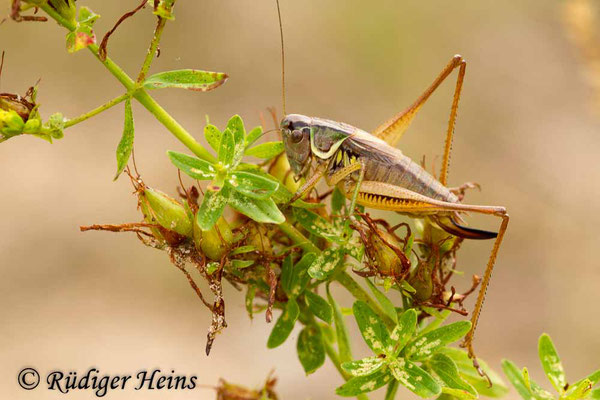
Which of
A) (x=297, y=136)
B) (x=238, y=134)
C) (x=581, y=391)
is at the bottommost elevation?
(x=581, y=391)

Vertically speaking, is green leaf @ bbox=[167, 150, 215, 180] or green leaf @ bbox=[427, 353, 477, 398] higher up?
green leaf @ bbox=[167, 150, 215, 180]

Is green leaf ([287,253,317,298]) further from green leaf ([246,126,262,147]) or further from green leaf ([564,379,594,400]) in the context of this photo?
green leaf ([564,379,594,400])

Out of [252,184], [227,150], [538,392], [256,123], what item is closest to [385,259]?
[252,184]

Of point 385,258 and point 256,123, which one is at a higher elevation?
point 256,123

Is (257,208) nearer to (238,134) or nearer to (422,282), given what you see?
(238,134)

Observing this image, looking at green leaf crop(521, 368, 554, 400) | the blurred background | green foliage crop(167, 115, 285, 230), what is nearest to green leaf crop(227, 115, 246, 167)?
green foliage crop(167, 115, 285, 230)

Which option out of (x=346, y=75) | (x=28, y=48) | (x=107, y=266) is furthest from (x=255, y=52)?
(x=107, y=266)

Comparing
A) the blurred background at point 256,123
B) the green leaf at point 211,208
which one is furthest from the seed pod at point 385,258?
the blurred background at point 256,123
